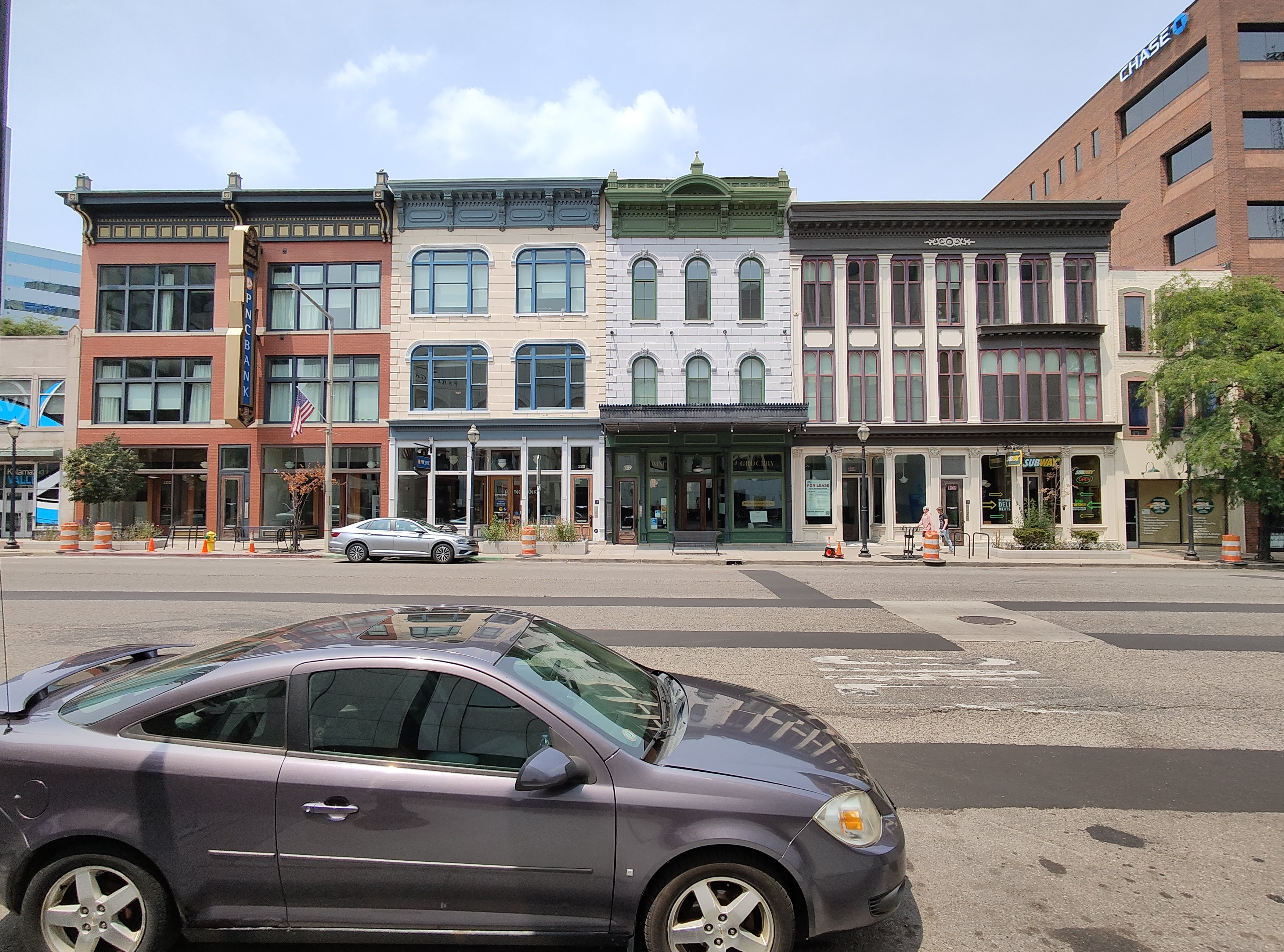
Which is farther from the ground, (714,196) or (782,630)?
(714,196)

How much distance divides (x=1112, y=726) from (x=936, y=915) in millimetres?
3878

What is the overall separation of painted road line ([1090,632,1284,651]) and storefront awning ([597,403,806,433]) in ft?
56.4

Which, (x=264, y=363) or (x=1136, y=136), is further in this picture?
(x=1136, y=136)

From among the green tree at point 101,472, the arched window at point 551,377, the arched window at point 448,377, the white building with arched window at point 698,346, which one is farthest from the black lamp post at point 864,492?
the green tree at point 101,472

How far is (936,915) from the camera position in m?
3.46

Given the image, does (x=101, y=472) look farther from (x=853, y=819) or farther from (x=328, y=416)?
(x=853, y=819)

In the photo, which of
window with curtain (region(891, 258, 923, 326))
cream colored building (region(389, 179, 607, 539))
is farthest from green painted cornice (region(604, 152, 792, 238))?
window with curtain (region(891, 258, 923, 326))

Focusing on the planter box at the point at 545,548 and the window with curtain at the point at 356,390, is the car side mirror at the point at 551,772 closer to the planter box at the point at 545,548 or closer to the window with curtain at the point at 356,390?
the planter box at the point at 545,548

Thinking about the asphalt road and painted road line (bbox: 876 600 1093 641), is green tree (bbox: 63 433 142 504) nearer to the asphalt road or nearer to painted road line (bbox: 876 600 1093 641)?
the asphalt road

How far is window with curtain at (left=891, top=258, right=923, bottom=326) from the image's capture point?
29.2 m

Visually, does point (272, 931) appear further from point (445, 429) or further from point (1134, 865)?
point (445, 429)

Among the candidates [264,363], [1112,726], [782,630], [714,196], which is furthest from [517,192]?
[1112,726]

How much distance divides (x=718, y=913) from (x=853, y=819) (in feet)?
2.28

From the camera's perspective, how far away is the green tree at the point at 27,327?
143ft
